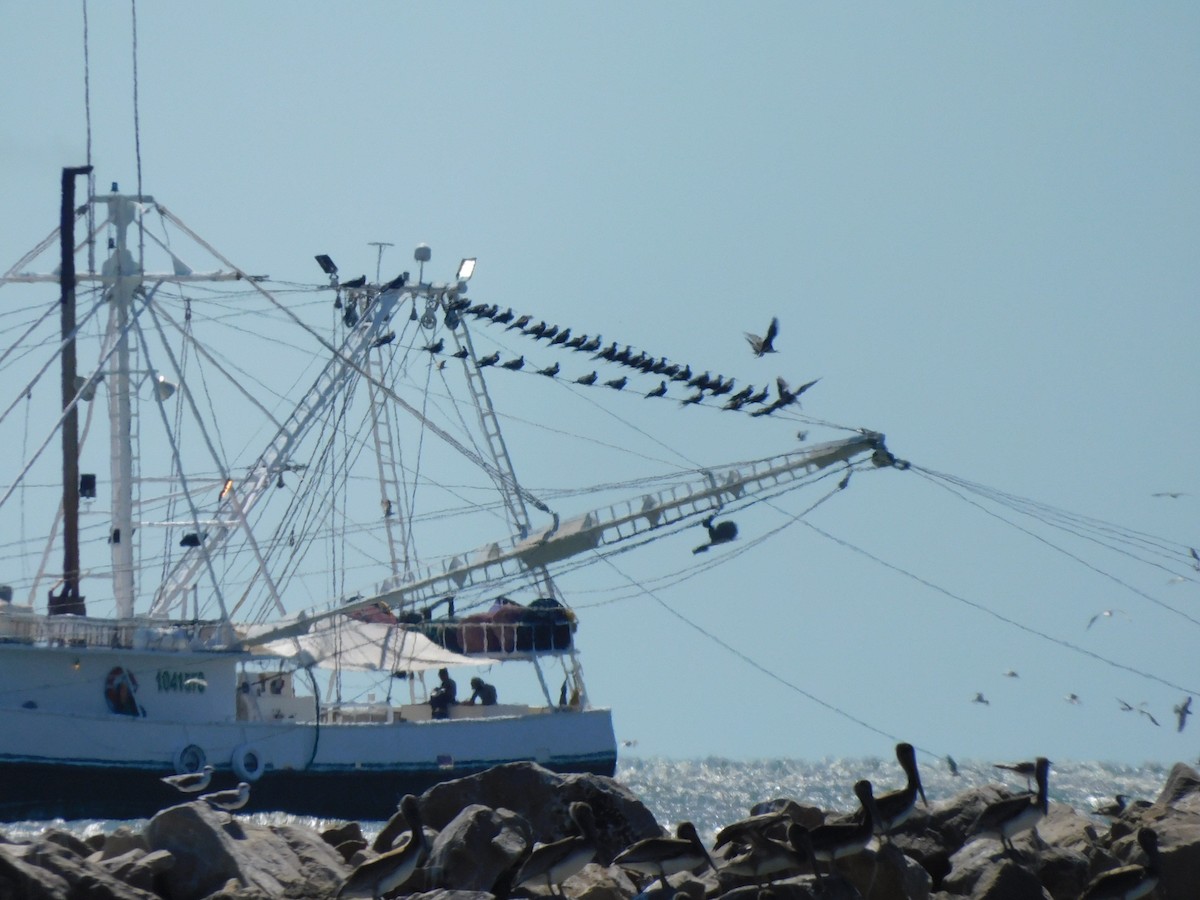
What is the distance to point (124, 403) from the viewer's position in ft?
159

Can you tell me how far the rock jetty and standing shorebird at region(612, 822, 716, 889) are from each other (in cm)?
16

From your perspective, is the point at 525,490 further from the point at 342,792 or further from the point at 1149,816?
the point at 1149,816

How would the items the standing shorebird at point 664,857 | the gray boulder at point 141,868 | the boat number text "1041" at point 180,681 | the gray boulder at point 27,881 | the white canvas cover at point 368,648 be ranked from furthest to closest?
the white canvas cover at point 368,648, the boat number text "1041" at point 180,681, the standing shorebird at point 664,857, the gray boulder at point 141,868, the gray boulder at point 27,881

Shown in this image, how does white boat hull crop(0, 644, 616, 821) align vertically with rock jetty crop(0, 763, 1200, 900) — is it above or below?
above

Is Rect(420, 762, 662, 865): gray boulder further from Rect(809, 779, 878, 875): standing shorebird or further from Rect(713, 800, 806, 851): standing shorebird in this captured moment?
Rect(809, 779, 878, 875): standing shorebird

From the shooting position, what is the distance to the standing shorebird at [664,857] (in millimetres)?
21297

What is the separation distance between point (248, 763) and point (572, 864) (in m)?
28.2

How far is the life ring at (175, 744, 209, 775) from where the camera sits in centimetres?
4603

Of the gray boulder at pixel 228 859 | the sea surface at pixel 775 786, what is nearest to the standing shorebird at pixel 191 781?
the sea surface at pixel 775 786

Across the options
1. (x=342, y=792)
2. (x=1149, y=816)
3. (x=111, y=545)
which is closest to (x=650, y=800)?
(x=342, y=792)

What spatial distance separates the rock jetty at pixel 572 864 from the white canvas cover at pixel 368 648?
991 inches

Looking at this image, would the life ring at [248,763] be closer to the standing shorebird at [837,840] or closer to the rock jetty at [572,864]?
the rock jetty at [572,864]

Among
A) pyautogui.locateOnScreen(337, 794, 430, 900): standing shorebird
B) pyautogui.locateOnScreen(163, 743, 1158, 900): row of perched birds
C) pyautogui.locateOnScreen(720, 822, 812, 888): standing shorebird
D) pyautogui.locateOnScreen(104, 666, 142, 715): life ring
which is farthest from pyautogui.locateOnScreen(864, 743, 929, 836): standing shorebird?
pyautogui.locateOnScreen(104, 666, 142, 715): life ring

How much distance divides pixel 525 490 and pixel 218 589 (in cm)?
820
